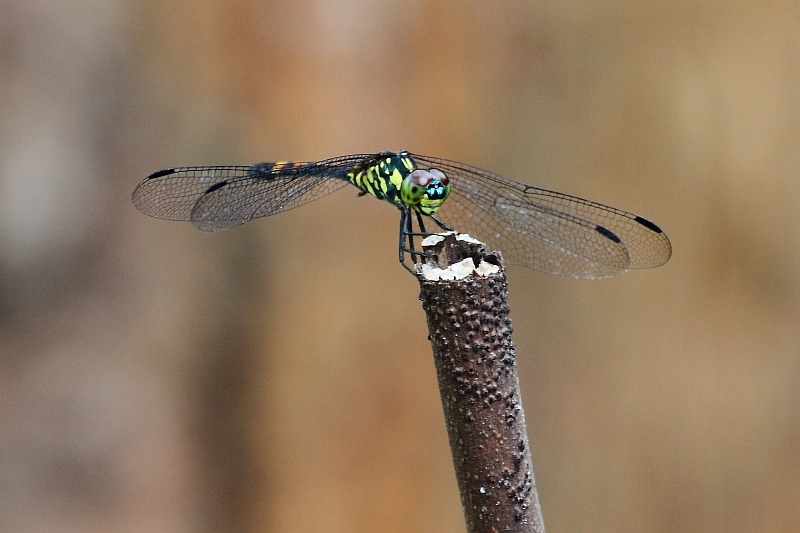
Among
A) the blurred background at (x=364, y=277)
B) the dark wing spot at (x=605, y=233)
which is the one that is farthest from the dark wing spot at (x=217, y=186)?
the dark wing spot at (x=605, y=233)

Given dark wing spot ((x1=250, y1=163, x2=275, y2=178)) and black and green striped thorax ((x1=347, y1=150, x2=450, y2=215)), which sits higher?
dark wing spot ((x1=250, y1=163, x2=275, y2=178))

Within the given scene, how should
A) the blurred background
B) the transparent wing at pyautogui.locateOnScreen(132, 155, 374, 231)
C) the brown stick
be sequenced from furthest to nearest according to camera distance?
the blurred background, the transparent wing at pyautogui.locateOnScreen(132, 155, 374, 231), the brown stick

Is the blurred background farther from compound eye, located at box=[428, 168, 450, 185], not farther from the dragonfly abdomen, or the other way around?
compound eye, located at box=[428, 168, 450, 185]

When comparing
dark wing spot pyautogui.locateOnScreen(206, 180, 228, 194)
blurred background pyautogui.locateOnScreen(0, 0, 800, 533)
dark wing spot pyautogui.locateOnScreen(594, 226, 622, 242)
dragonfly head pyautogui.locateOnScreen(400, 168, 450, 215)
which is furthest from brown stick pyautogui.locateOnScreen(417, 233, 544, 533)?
blurred background pyautogui.locateOnScreen(0, 0, 800, 533)

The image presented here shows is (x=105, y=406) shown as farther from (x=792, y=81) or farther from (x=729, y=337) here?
(x=792, y=81)

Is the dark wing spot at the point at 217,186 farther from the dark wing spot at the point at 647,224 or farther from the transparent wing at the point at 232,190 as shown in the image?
the dark wing spot at the point at 647,224

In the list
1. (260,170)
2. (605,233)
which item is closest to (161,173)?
(260,170)

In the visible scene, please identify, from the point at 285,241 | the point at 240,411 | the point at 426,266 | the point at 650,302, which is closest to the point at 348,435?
the point at 240,411

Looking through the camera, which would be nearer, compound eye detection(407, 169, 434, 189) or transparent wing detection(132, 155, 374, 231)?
compound eye detection(407, 169, 434, 189)
